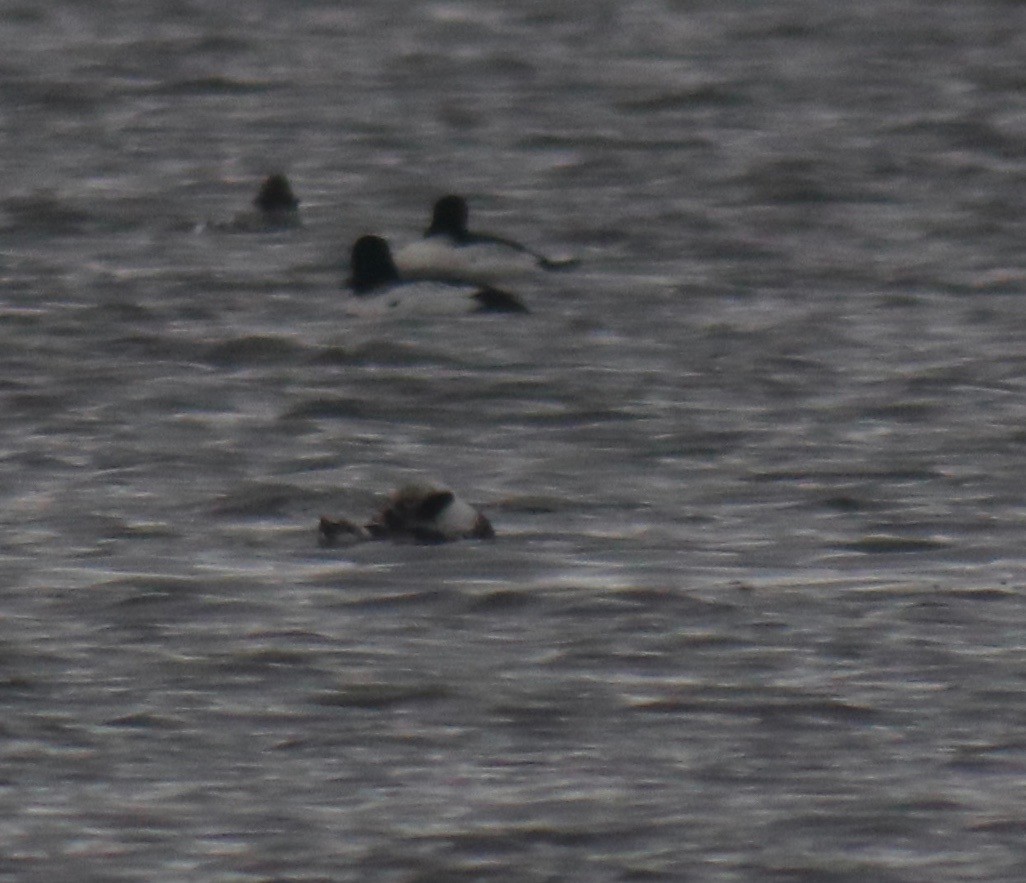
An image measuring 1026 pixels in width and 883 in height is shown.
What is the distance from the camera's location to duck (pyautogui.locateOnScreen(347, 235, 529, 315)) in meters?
20.8

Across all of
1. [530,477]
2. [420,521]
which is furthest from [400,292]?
[420,521]

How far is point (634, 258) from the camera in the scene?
73.9 ft

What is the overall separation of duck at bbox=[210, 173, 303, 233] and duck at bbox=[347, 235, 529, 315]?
208 cm

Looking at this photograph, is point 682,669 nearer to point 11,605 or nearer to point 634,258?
point 11,605

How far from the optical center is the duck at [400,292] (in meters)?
20.8

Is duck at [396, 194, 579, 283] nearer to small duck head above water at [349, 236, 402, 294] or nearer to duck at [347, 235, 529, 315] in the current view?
duck at [347, 235, 529, 315]

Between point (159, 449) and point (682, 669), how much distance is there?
474cm

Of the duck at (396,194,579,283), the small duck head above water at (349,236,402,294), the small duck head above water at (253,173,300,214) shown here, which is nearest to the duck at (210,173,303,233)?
the small duck head above water at (253,173,300,214)

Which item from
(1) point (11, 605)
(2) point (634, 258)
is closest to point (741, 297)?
(2) point (634, 258)

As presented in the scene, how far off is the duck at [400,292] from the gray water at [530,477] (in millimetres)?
256

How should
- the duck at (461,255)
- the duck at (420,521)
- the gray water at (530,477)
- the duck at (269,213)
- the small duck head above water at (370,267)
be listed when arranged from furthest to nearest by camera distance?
the duck at (269,213) < the duck at (461,255) < the small duck head above water at (370,267) < the duck at (420,521) < the gray water at (530,477)

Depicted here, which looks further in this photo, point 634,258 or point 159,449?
point 634,258

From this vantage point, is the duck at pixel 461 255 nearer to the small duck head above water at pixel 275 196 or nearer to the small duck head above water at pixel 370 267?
the small duck head above water at pixel 370 267

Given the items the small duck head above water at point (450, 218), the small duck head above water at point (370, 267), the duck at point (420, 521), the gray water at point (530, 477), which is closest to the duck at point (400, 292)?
the small duck head above water at point (370, 267)
